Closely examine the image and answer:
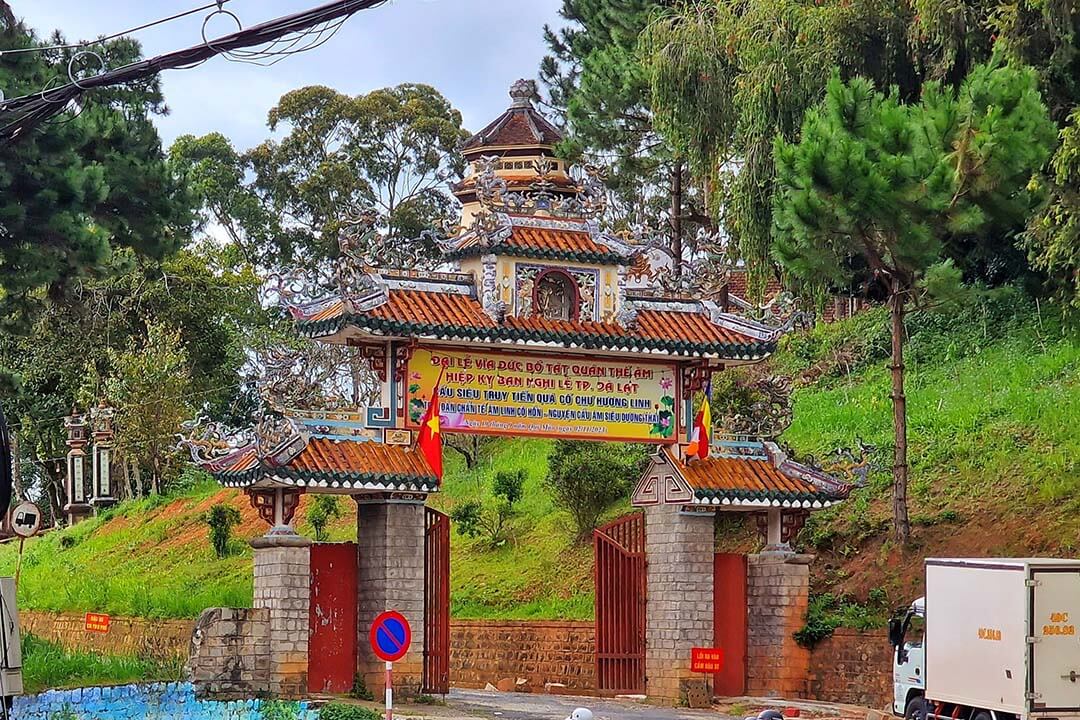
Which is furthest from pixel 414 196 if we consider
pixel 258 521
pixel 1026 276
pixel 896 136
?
pixel 896 136

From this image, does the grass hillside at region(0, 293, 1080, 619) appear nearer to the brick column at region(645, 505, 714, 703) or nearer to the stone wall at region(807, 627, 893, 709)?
the stone wall at region(807, 627, 893, 709)

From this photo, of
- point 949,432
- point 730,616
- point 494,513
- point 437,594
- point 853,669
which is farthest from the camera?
point 494,513

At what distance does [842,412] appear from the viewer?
117ft

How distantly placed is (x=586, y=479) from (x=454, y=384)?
8.92m

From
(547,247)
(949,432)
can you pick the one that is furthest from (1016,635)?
(949,432)

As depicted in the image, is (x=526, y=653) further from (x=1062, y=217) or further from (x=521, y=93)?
(x=1062, y=217)

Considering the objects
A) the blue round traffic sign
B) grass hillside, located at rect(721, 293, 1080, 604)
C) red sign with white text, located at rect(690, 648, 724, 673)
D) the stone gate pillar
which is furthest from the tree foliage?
the stone gate pillar

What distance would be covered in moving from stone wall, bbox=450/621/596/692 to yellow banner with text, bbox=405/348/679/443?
4344 mm

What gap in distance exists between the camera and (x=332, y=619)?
78.3 feet

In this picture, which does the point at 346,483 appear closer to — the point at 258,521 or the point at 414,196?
the point at 258,521

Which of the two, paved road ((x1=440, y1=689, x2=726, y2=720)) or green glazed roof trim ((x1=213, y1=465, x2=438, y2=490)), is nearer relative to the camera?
green glazed roof trim ((x1=213, y1=465, x2=438, y2=490))

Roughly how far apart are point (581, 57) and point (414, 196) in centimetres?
840

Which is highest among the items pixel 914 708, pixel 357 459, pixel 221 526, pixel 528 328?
pixel 528 328

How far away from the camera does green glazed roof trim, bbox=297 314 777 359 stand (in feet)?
76.0
